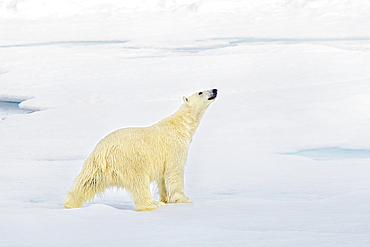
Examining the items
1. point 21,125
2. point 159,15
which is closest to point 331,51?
point 21,125

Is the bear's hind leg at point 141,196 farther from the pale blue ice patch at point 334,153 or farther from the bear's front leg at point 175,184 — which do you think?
the pale blue ice patch at point 334,153

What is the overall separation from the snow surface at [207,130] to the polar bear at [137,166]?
6.4 inches

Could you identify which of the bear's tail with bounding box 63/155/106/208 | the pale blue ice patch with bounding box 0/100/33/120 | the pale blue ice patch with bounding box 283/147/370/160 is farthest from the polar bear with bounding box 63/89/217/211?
the pale blue ice patch with bounding box 0/100/33/120

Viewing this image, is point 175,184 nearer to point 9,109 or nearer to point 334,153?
point 334,153

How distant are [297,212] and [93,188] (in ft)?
3.94

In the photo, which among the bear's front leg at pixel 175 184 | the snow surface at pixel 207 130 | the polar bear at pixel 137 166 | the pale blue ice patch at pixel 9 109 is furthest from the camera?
the pale blue ice patch at pixel 9 109

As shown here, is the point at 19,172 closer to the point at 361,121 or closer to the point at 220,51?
the point at 361,121

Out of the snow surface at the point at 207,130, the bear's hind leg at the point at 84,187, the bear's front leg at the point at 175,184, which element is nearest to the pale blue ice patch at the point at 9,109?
the snow surface at the point at 207,130

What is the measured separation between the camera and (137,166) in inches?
106

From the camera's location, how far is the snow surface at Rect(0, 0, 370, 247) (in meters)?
1.97

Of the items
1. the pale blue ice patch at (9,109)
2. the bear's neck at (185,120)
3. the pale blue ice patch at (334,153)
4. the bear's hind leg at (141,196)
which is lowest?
the pale blue ice patch at (334,153)

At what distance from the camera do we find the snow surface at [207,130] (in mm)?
1971

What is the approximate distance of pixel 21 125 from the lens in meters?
5.41

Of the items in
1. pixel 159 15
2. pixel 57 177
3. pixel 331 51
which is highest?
pixel 159 15
